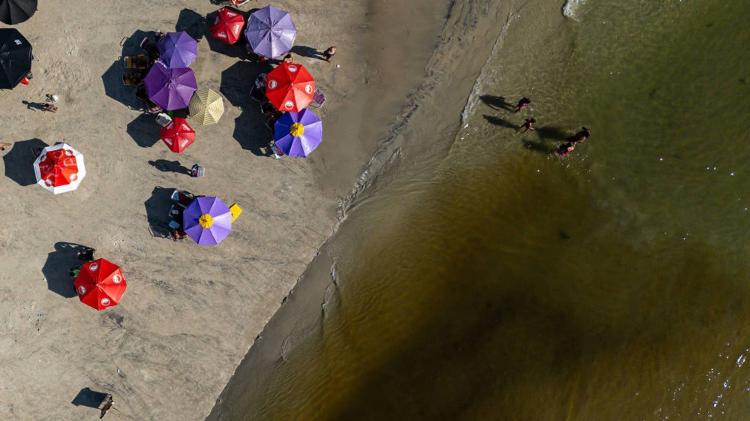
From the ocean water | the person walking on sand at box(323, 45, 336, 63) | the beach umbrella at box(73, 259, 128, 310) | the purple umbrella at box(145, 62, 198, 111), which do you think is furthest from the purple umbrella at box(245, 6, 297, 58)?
the beach umbrella at box(73, 259, 128, 310)

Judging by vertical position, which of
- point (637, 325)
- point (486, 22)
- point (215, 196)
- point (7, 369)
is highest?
point (486, 22)

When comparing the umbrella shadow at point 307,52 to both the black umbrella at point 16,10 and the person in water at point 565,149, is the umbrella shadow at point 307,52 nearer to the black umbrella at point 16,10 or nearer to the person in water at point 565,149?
the black umbrella at point 16,10

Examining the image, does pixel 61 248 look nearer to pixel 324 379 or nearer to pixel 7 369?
pixel 7 369

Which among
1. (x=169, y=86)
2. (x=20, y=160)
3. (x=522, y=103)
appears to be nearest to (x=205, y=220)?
(x=169, y=86)

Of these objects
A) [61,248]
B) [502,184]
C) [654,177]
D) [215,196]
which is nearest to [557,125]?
[502,184]

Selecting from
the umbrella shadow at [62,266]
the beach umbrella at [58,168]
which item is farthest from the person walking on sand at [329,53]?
the umbrella shadow at [62,266]
